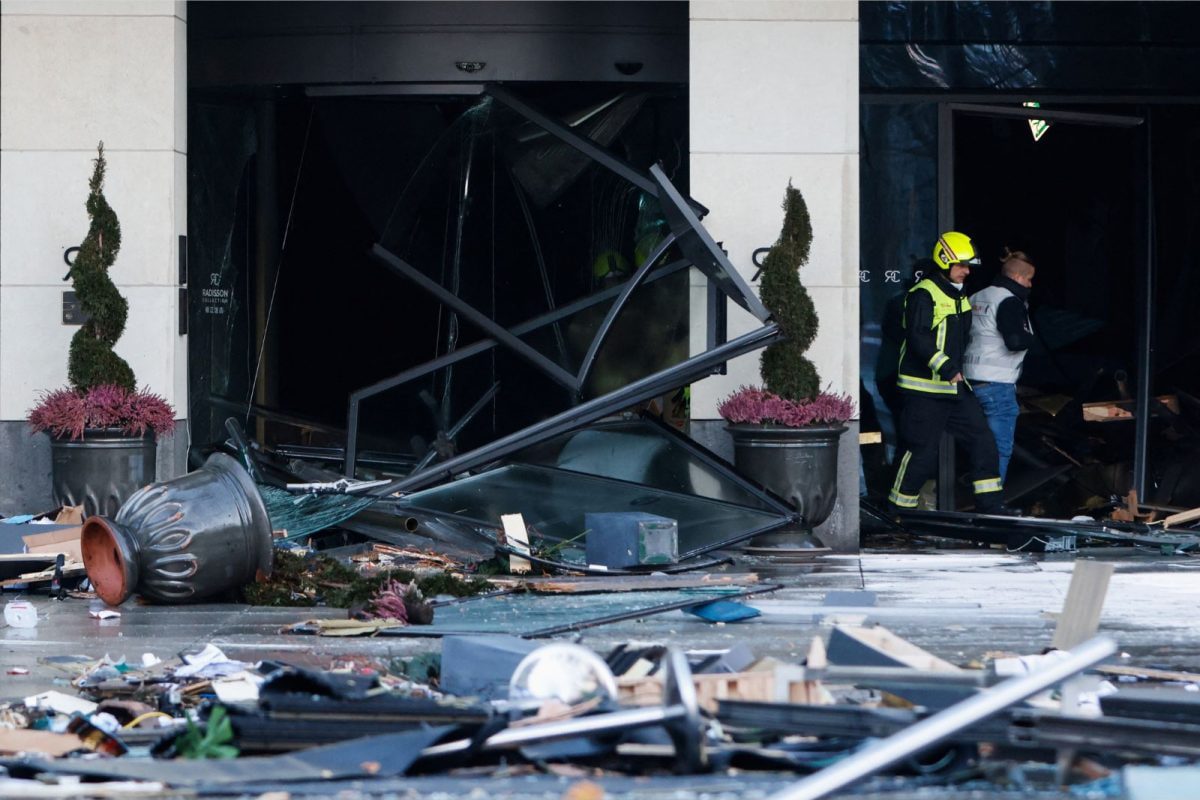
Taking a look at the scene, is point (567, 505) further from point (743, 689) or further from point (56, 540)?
point (743, 689)

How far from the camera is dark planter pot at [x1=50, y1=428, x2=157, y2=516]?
9133 millimetres

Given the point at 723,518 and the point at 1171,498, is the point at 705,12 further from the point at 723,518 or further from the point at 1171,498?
the point at 1171,498

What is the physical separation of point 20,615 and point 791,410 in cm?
446

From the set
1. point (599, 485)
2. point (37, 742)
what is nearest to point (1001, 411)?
point (599, 485)

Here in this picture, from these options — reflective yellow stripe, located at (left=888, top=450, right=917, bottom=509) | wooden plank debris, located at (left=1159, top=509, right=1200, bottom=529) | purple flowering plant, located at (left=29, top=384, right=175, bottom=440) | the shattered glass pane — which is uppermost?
purple flowering plant, located at (left=29, top=384, right=175, bottom=440)

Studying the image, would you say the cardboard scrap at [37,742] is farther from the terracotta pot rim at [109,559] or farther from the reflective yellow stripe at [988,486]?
the reflective yellow stripe at [988,486]

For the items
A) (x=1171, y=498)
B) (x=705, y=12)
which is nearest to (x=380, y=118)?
(x=705, y=12)

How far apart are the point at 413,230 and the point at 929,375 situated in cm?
391

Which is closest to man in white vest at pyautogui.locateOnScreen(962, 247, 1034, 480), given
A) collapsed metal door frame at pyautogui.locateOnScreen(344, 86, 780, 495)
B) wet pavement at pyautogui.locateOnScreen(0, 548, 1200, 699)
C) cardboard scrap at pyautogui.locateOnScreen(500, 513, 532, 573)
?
collapsed metal door frame at pyautogui.locateOnScreen(344, 86, 780, 495)

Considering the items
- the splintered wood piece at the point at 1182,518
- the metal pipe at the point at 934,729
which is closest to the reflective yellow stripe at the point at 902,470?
the splintered wood piece at the point at 1182,518

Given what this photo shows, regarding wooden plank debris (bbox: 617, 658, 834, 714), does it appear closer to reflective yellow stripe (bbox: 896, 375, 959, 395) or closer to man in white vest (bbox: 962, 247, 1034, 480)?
reflective yellow stripe (bbox: 896, 375, 959, 395)

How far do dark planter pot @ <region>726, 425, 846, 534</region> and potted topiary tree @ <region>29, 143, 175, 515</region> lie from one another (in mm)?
3527

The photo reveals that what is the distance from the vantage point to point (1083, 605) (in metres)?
5.82

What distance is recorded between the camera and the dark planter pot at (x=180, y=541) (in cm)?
729
